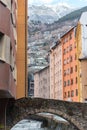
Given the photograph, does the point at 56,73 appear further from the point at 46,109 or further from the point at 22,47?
the point at 46,109

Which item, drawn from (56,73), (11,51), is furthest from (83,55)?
(56,73)

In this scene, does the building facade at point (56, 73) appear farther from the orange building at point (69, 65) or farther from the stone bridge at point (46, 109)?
the stone bridge at point (46, 109)

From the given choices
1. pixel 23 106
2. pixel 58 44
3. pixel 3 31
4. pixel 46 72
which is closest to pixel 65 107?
pixel 23 106

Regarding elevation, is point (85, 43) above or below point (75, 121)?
above

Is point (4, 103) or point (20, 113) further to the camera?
point (20, 113)

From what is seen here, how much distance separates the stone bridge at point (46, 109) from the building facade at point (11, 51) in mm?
801

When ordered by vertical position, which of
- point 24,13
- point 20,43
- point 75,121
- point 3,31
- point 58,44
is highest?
point 58,44

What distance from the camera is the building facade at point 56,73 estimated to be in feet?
359

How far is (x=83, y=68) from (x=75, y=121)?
3235cm

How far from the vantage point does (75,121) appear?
101 ft

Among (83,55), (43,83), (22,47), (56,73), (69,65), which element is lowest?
(22,47)

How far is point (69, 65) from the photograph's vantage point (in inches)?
3986

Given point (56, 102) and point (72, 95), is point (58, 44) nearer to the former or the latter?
point (72, 95)

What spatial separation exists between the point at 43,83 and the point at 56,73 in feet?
95.1
